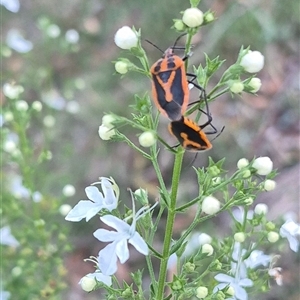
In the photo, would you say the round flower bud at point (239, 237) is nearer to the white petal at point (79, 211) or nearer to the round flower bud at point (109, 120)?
the white petal at point (79, 211)

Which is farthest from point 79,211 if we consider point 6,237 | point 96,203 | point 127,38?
point 6,237

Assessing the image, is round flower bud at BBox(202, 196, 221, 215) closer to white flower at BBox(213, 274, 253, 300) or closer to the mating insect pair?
the mating insect pair

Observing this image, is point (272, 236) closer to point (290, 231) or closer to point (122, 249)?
point (290, 231)

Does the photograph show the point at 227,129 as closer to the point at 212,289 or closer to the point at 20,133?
the point at 20,133

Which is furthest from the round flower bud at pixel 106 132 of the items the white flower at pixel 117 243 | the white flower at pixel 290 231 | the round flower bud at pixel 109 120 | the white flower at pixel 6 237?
the white flower at pixel 6 237

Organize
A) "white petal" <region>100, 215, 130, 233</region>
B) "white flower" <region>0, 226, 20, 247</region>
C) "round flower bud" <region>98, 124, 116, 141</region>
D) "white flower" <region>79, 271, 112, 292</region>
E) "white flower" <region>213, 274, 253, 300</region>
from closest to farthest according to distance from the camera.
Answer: "white petal" <region>100, 215, 130, 233</region> < "round flower bud" <region>98, 124, 116, 141</region> < "white flower" <region>79, 271, 112, 292</region> < "white flower" <region>213, 274, 253, 300</region> < "white flower" <region>0, 226, 20, 247</region>

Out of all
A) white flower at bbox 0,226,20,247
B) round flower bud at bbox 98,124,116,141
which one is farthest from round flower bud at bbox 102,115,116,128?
white flower at bbox 0,226,20,247

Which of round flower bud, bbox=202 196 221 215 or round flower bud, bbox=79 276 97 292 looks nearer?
round flower bud, bbox=202 196 221 215
